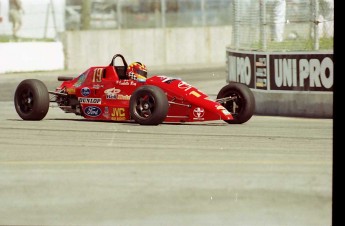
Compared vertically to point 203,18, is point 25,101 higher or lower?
lower

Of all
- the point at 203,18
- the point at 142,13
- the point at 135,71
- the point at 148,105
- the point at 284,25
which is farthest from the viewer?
the point at 203,18

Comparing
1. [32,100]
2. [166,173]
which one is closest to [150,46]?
[32,100]

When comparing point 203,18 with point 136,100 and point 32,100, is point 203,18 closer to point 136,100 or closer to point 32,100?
point 32,100

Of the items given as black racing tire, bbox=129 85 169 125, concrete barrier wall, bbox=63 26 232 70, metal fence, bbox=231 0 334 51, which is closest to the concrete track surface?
black racing tire, bbox=129 85 169 125

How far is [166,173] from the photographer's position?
1069 centimetres

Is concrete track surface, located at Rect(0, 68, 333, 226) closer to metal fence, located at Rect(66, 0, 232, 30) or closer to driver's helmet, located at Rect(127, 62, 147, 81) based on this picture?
driver's helmet, located at Rect(127, 62, 147, 81)

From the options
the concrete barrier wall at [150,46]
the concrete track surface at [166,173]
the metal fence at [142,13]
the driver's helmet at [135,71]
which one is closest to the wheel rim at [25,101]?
the concrete track surface at [166,173]

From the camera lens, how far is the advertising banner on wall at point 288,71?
17.9m

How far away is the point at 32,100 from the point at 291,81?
193 inches

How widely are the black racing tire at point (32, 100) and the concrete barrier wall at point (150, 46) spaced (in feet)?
58.1

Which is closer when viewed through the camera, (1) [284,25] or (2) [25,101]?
(2) [25,101]

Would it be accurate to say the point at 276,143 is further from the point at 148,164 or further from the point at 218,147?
the point at 148,164

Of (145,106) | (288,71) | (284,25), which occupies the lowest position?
(145,106)
